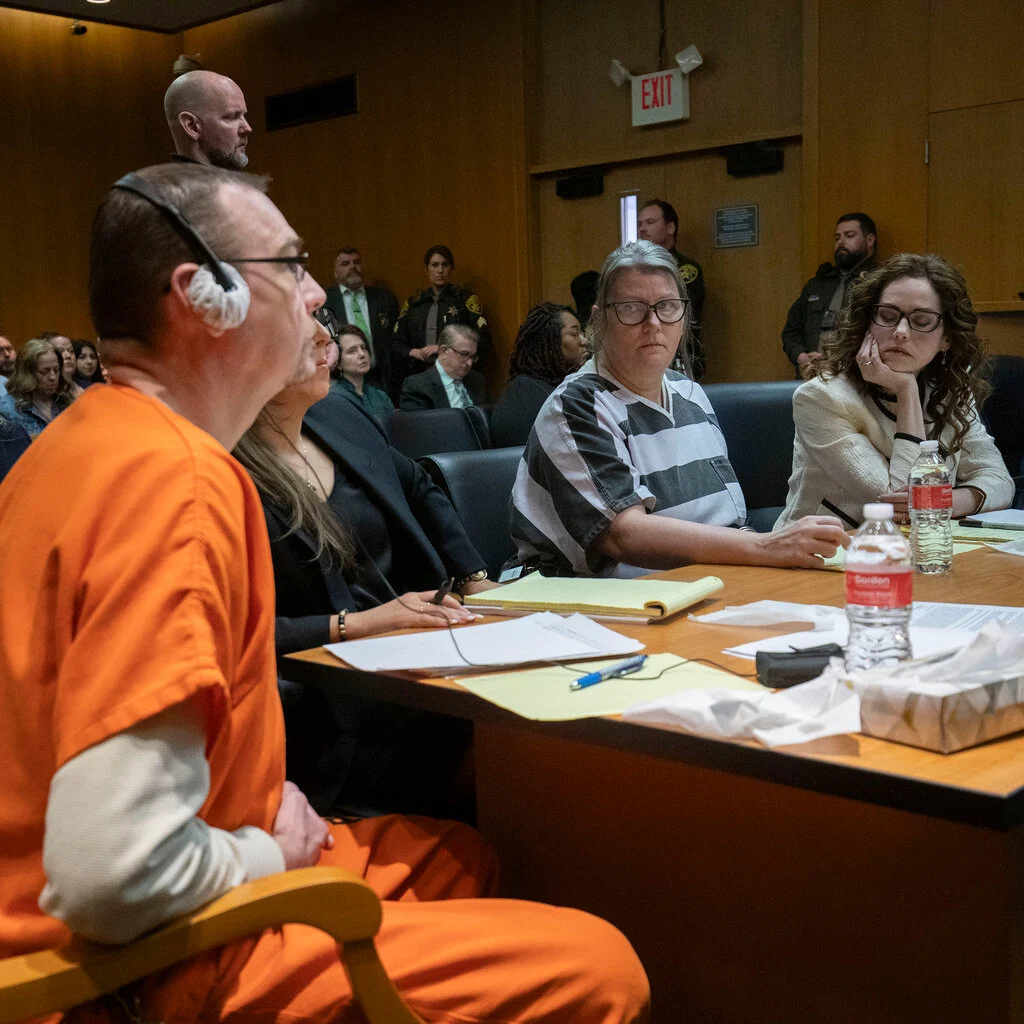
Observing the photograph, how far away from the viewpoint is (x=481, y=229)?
29.3 ft

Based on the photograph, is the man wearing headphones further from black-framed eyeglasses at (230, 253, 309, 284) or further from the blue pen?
the blue pen

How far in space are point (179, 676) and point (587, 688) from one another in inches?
22.7

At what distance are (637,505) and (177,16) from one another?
9728 mm

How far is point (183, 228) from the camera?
100 cm

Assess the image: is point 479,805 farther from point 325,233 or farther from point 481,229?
point 325,233

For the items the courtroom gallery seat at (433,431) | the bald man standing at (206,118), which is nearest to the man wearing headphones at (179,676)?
the bald man standing at (206,118)

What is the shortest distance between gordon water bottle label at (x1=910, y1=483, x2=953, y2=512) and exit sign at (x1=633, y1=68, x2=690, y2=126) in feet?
20.4

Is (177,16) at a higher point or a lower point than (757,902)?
higher

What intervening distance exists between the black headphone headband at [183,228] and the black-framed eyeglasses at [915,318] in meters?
2.05

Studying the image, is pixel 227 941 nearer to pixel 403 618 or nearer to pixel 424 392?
pixel 403 618

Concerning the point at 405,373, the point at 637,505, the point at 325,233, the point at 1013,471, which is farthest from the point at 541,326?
the point at 325,233

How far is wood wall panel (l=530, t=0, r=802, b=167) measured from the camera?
7.36 m

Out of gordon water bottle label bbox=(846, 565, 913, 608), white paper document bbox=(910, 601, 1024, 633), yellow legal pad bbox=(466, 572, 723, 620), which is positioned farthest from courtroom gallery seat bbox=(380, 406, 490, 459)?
gordon water bottle label bbox=(846, 565, 913, 608)

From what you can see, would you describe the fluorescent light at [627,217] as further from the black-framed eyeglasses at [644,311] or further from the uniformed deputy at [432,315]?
the black-framed eyeglasses at [644,311]
